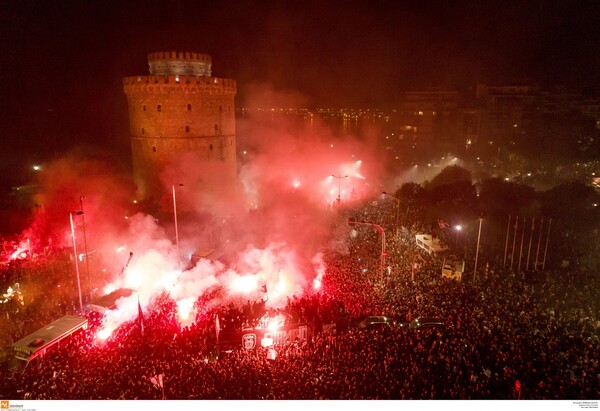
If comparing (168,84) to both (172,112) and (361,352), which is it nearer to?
(172,112)

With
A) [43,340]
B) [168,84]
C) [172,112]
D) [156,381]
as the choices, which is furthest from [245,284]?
[168,84]

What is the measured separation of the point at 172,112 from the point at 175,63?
3556 millimetres

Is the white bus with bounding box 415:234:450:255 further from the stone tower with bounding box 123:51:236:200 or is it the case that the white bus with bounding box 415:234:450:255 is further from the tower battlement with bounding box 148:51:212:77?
the tower battlement with bounding box 148:51:212:77

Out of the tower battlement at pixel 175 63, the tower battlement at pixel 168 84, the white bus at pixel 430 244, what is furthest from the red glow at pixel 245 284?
the tower battlement at pixel 175 63

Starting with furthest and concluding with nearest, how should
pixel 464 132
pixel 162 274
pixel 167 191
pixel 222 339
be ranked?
pixel 464 132, pixel 167 191, pixel 162 274, pixel 222 339

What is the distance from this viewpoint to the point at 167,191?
3052cm

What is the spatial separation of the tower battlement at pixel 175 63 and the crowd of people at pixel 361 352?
59.3 feet

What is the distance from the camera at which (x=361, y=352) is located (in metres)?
13.0

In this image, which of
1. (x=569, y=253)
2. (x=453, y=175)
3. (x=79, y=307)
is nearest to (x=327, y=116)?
(x=453, y=175)

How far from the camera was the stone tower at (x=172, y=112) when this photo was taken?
2889 cm

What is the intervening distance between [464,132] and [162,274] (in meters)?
61.5

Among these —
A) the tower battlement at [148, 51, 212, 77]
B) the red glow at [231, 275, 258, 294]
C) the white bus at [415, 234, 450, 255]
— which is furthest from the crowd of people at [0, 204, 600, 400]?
the tower battlement at [148, 51, 212, 77]
